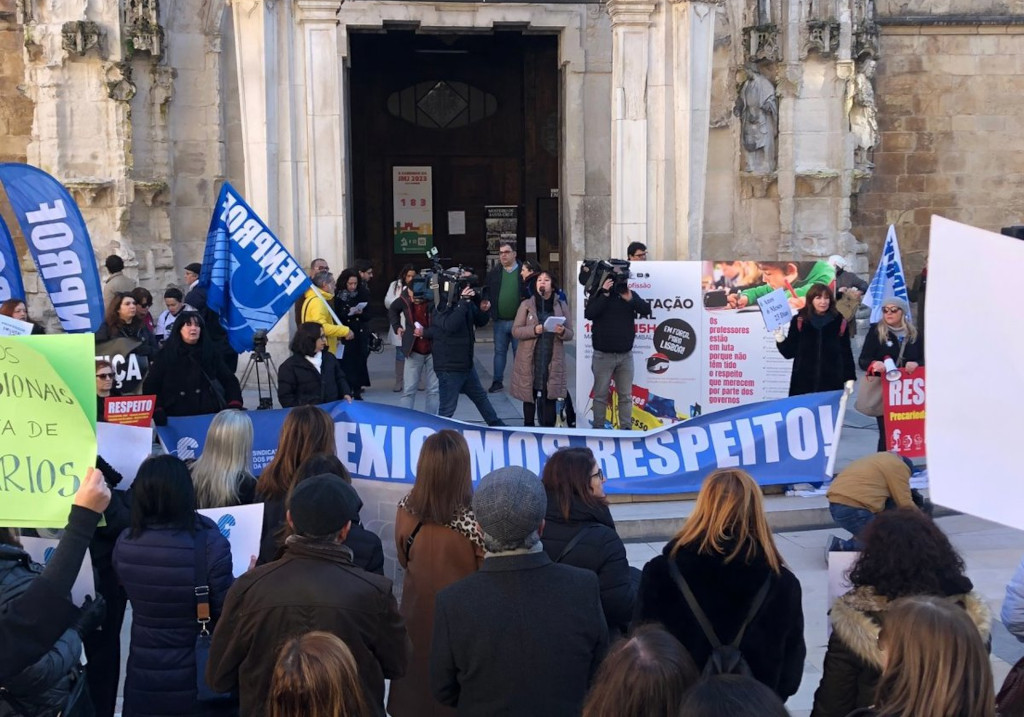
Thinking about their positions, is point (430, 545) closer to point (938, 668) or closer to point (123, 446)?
point (123, 446)

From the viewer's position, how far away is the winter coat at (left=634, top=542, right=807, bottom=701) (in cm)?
390

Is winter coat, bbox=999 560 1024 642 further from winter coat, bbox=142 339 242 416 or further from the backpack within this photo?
winter coat, bbox=142 339 242 416

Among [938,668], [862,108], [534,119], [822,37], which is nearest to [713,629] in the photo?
[938,668]

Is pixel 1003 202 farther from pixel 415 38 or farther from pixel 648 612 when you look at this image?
pixel 648 612

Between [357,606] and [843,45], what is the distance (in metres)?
14.4

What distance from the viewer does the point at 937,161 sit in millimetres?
18812

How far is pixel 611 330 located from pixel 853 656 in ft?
22.5

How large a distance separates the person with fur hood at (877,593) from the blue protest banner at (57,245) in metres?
5.98

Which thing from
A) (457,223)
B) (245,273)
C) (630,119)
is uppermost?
(630,119)

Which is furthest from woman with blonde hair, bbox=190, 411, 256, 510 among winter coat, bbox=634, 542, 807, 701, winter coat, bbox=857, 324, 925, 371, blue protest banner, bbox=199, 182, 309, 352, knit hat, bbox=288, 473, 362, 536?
winter coat, bbox=857, 324, 925, 371

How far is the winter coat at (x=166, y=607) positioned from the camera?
4242 mm

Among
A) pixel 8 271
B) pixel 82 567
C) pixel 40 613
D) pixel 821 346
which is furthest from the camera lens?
pixel 821 346

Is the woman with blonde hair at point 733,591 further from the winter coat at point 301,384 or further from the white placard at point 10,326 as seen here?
the winter coat at point 301,384

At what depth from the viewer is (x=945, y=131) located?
1875 cm
